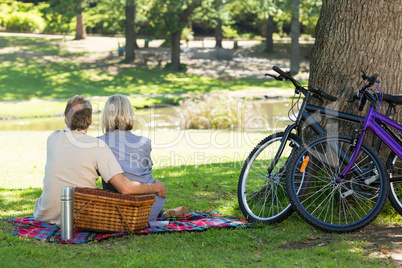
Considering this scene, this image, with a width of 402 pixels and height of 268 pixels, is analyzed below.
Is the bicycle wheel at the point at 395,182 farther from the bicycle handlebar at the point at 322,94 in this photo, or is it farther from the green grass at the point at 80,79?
the green grass at the point at 80,79

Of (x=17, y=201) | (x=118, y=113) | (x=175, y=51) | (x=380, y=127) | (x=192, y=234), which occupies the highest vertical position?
(x=175, y=51)

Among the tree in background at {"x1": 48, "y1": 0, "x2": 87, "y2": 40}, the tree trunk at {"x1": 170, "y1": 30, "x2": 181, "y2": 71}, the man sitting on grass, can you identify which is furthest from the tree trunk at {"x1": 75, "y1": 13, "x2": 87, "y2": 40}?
the man sitting on grass

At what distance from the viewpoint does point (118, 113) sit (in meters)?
4.75

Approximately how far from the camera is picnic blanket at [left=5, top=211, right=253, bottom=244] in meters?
4.39

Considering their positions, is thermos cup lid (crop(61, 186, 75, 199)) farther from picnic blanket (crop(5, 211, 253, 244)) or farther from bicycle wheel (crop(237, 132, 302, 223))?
bicycle wheel (crop(237, 132, 302, 223))

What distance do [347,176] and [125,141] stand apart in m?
2.26

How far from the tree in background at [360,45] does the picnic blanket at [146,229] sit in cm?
172

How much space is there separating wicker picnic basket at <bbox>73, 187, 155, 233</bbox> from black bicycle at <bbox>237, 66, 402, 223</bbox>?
109 cm

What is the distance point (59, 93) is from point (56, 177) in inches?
791

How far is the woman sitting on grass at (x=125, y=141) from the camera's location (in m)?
4.73

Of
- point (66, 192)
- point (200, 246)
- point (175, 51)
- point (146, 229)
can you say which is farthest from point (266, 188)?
point (175, 51)

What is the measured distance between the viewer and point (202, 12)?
1137 inches

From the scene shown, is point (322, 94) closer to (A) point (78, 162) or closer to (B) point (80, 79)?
(A) point (78, 162)

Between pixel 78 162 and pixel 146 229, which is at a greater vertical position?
pixel 78 162
